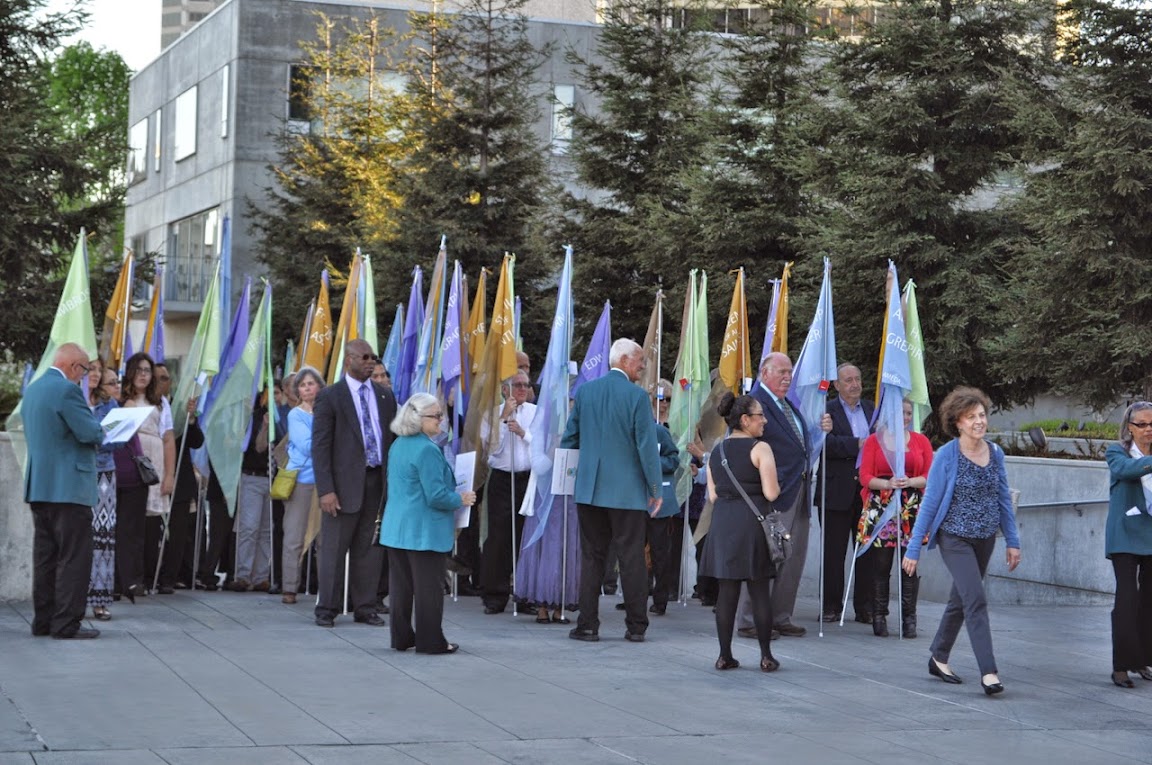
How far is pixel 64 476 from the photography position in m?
11.3

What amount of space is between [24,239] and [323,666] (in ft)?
66.1

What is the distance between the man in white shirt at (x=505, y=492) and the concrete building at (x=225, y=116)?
30984mm

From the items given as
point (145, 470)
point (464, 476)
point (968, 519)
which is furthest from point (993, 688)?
point (145, 470)

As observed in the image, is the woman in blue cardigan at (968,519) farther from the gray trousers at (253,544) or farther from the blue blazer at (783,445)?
the gray trousers at (253,544)

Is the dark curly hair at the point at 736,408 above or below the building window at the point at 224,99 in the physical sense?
below

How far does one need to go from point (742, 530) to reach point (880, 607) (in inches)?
111

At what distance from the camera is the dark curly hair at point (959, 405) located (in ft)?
35.2

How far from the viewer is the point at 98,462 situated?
41.4 feet

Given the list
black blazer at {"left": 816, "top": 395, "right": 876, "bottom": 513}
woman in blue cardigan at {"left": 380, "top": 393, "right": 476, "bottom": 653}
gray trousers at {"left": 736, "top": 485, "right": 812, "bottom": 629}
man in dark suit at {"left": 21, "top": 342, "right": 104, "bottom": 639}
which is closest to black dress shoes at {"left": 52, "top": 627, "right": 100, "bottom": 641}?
man in dark suit at {"left": 21, "top": 342, "right": 104, "bottom": 639}

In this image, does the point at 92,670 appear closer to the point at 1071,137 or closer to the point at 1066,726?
the point at 1066,726

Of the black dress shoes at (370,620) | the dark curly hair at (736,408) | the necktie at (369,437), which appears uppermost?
the dark curly hair at (736,408)

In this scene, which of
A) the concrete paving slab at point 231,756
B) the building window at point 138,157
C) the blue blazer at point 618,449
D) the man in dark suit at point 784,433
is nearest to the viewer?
the concrete paving slab at point 231,756

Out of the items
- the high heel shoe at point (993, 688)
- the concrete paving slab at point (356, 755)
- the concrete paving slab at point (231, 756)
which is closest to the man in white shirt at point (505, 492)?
the high heel shoe at point (993, 688)

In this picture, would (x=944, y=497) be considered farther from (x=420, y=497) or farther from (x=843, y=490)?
(x=420, y=497)
